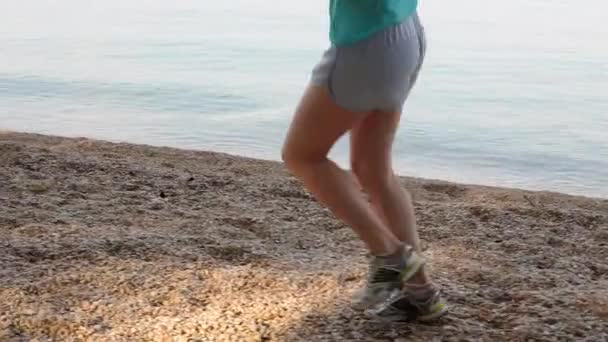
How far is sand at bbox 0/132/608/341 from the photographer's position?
2.61 m

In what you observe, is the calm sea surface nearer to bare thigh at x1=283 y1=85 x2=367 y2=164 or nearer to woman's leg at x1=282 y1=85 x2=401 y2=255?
woman's leg at x1=282 y1=85 x2=401 y2=255

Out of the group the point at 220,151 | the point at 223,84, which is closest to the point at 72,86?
the point at 223,84

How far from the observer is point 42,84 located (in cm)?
819

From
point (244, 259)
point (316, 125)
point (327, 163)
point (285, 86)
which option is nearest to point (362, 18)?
point (316, 125)

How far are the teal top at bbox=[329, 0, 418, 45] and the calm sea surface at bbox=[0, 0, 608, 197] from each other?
3483 millimetres

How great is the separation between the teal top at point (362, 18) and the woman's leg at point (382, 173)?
0.21 metres

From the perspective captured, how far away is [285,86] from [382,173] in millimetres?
5572

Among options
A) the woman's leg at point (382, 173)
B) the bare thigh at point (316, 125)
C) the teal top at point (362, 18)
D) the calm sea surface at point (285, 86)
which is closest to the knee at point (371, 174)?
the woman's leg at point (382, 173)

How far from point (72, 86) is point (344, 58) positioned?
6.16 meters

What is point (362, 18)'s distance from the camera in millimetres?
2293

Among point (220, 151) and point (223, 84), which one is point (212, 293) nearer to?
point (220, 151)

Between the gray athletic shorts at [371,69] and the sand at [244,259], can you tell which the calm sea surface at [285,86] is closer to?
the sand at [244,259]

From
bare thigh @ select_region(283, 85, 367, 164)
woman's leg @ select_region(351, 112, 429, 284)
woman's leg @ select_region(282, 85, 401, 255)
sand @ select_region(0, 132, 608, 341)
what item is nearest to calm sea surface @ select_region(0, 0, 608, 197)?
sand @ select_region(0, 132, 608, 341)

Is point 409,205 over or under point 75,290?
over
